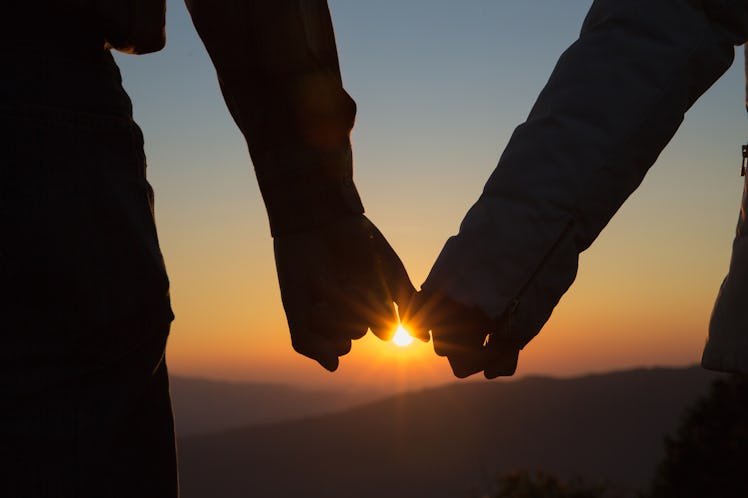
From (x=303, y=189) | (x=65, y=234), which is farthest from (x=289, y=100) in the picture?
(x=65, y=234)

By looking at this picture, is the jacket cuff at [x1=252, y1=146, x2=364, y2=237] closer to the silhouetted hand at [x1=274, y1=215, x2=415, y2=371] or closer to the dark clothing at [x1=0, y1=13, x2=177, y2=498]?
the silhouetted hand at [x1=274, y1=215, x2=415, y2=371]

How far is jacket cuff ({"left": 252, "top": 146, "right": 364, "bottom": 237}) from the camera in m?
2.47

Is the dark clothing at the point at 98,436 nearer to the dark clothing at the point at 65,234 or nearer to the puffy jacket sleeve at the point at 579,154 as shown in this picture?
the dark clothing at the point at 65,234

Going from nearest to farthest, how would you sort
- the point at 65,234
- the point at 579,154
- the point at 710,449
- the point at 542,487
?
the point at 65,234 < the point at 579,154 < the point at 710,449 < the point at 542,487

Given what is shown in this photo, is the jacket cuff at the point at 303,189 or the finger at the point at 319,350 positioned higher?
the jacket cuff at the point at 303,189

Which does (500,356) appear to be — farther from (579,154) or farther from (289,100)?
(289,100)

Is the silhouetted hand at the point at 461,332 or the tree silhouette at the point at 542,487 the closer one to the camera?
the silhouetted hand at the point at 461,332

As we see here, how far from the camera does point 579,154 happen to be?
210cm

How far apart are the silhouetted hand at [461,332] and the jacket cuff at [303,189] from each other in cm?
49

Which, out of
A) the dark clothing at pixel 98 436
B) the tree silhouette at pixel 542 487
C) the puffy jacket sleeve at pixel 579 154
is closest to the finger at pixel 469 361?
the puffy jacket sleeve at pixel 579 154

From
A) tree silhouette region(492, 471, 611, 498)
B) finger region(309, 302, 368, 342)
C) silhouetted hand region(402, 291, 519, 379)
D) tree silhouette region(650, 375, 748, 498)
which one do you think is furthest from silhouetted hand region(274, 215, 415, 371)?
tree silhouette region(492, 471, 611, 498)

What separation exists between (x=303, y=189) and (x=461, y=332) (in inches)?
27.4

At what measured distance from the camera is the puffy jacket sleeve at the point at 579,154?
2.09 metres

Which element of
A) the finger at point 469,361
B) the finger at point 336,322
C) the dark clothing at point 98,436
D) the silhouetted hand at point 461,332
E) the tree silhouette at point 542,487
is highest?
the finger at point 336,322
